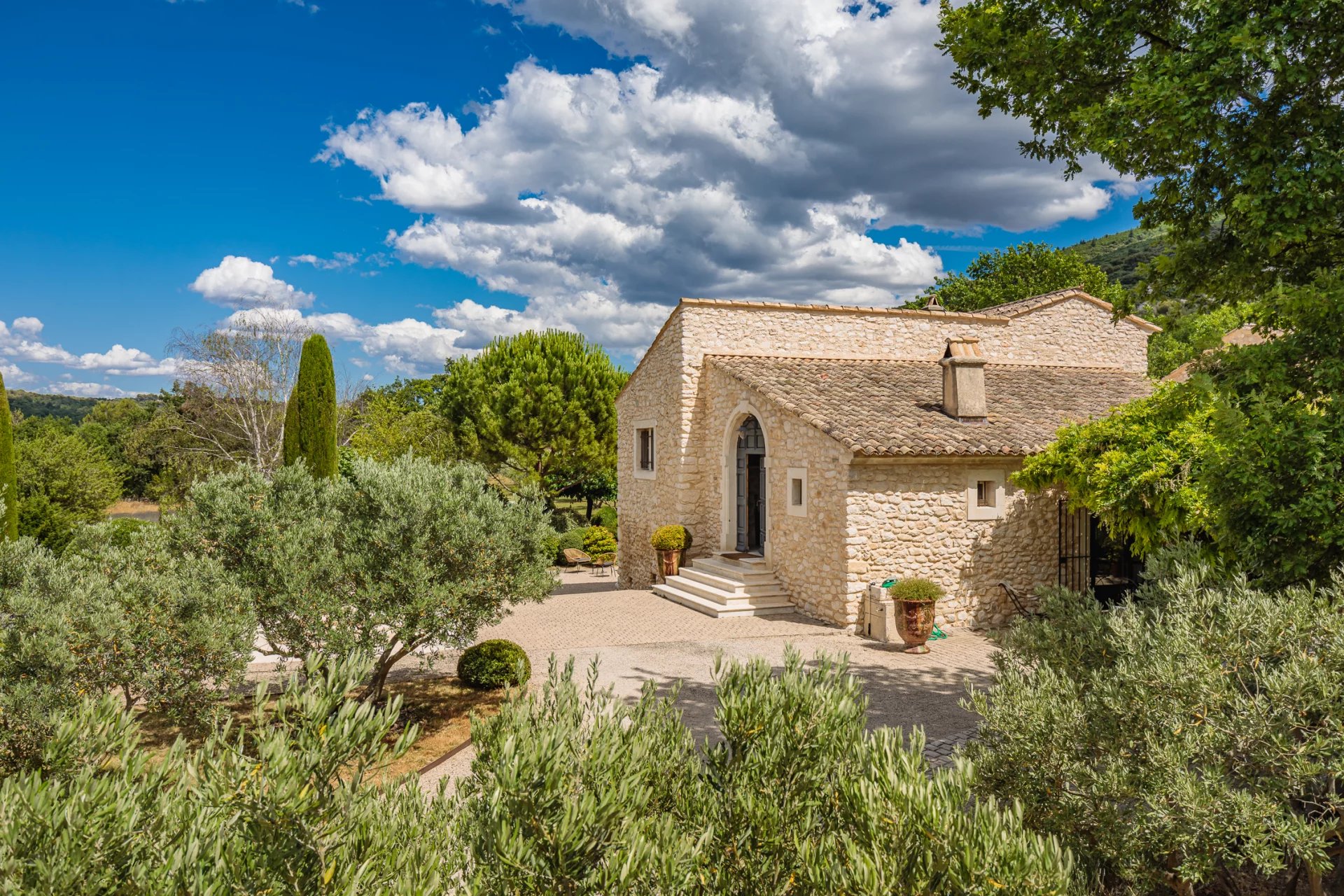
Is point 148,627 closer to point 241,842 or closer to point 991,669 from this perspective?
point 241,842

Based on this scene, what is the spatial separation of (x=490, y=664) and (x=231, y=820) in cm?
724

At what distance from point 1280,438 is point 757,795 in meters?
3.72

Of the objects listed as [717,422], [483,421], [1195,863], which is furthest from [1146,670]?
[483,421]

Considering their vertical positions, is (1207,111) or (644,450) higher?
(1207,111)

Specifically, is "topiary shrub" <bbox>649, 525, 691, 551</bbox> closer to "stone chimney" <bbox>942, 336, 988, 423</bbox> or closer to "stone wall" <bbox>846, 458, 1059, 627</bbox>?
"stone wall" <bbox>846, 458, 1059, 627</bbox>

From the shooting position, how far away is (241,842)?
228 cm

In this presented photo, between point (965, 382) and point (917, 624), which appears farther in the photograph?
point (965, 382)

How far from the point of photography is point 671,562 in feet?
55.5

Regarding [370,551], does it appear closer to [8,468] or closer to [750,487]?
[750,487]

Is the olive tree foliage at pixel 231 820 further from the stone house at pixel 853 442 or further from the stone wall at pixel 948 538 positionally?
the stone wall at pixel 948 538

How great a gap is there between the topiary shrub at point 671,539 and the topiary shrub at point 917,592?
592cm

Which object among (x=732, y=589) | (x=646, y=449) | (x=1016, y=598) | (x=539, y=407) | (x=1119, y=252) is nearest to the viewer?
(x=1016, y=598)

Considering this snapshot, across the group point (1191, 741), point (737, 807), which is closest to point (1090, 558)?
point (1191, 741)

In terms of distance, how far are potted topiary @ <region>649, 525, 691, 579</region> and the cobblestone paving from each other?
85cm
